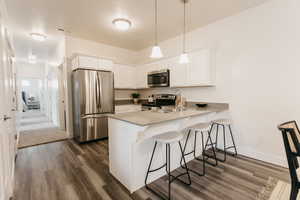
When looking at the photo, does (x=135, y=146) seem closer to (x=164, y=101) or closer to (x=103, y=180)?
(x=103, y=180)

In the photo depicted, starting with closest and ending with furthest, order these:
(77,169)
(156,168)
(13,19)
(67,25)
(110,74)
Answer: (156,168) → (77,169) → (13,19) → (67,25) → (110,74)

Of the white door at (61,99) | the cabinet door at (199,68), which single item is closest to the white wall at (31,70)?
the white door at (61,99)

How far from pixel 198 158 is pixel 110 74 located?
3091 millimetres

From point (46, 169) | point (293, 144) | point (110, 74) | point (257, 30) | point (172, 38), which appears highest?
point (172, 38)

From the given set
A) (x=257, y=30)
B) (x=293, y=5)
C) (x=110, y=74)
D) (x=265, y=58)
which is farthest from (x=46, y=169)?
(x=293, y=5)

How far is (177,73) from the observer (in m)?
3.64

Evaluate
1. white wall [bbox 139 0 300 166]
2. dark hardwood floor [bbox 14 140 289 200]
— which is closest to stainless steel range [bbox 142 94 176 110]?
white wall [bbox 139 0 300 166]

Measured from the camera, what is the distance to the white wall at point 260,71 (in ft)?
7.49

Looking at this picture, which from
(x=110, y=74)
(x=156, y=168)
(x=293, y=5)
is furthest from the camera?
(x=110, y=74)

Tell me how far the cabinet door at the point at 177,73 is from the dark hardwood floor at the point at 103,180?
1.92m

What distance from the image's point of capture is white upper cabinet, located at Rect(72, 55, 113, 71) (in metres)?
3.54

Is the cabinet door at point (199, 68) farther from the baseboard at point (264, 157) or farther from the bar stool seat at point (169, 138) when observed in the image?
the bar stool seat at point (169, 138)

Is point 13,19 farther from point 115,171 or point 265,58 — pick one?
point 265,58

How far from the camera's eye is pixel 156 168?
208cm
